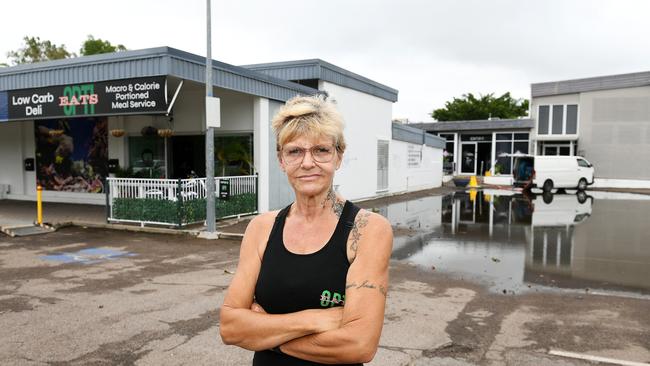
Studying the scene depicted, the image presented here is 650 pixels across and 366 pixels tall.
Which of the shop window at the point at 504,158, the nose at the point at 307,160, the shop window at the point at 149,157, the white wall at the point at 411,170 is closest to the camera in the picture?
the nose at the point at 307,160

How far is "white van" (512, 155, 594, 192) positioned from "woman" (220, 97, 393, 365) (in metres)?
25.9

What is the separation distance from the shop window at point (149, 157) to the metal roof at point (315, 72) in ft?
15.7

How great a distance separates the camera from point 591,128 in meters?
32.5

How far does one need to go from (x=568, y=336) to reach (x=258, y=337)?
4.23 m

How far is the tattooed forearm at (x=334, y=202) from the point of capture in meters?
2.07

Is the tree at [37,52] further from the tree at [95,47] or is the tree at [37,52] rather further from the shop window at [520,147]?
the shop window at [520,147]

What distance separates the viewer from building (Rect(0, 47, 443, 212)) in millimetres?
11211

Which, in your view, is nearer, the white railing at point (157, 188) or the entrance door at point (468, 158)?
the white railing at point (157, 188)

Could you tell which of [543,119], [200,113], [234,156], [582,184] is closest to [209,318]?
[234,156]

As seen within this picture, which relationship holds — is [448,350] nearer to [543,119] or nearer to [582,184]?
[582,184]

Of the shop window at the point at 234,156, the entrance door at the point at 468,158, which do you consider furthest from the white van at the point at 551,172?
the shop window at the point at 234,156

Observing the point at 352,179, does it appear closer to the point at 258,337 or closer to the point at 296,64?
the point at 296,64

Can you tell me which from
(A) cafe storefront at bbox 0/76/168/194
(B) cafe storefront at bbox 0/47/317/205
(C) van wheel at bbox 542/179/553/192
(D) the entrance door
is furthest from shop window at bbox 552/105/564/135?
(A) cafe storefront at bbox 0/76/168/194

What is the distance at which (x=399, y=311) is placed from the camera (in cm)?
574
